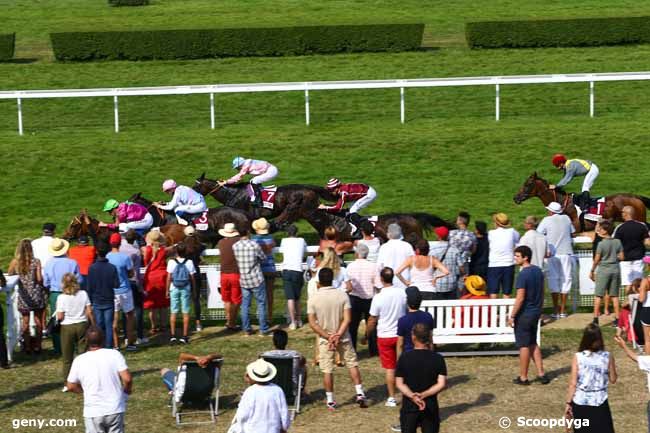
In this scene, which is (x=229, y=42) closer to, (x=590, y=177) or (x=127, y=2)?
(x=127, y=2)

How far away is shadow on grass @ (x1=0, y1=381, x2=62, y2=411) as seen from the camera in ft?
35.4

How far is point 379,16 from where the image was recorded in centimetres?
3600

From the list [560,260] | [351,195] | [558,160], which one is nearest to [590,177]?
[558,160]

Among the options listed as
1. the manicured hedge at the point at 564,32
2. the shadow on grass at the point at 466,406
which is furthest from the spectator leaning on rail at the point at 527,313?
the manicured hedge at the point at 564,32

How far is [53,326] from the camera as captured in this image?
1205 cm

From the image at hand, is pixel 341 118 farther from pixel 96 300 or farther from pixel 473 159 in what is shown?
pixel 96 300

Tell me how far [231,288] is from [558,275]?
11.8 feet

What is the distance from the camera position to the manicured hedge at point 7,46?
31.1 meters

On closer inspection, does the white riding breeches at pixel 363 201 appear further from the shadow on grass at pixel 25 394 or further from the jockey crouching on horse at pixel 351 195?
the shadow on grass at pixel 25 394

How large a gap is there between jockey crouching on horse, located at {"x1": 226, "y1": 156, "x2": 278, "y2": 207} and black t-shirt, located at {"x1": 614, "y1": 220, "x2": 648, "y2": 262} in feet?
16.8

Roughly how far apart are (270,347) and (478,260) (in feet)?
8.32

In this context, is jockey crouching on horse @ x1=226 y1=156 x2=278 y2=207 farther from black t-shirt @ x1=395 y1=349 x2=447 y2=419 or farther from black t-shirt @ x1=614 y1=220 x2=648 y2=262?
black t-shirt @ x1=395 y1=349 x2=447 y2=419

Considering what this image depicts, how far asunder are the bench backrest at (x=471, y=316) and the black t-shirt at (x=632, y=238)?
1973mm

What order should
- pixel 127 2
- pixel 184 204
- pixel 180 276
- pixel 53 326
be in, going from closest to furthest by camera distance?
pixel 53 326
pixel 180 276
pixel 184 204
pixel 127 2
